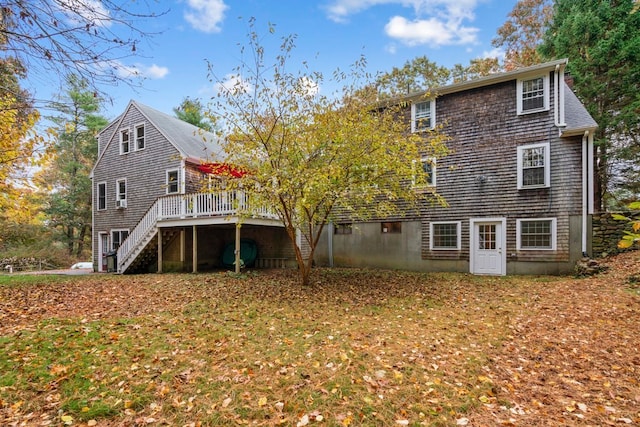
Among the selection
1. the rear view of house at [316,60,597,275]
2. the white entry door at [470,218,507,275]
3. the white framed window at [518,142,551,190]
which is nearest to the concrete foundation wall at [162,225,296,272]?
the rear view of house at [316,60,597,275]

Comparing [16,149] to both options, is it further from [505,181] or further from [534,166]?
[534,166]

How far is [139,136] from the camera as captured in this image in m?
16.9

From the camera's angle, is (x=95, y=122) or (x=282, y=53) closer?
(x=282, y=53)

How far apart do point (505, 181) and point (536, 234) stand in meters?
2.06

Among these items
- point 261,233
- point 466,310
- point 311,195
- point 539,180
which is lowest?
point 466,310

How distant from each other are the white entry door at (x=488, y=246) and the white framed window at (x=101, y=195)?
18.3 m

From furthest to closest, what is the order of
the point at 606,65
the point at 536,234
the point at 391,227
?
the point at 606,65
the point at 391,227
the point at 536,234

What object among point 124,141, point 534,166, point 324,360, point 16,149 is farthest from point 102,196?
point 534,166

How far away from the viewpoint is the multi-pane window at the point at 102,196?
17631 mm

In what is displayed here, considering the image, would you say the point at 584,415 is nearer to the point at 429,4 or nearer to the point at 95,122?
the point at 429,4

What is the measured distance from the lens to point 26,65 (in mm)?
3744

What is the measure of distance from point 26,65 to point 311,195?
17.0ft

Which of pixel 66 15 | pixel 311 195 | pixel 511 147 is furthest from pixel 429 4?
pixel 66 15

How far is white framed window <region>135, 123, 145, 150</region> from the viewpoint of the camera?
16750mm
